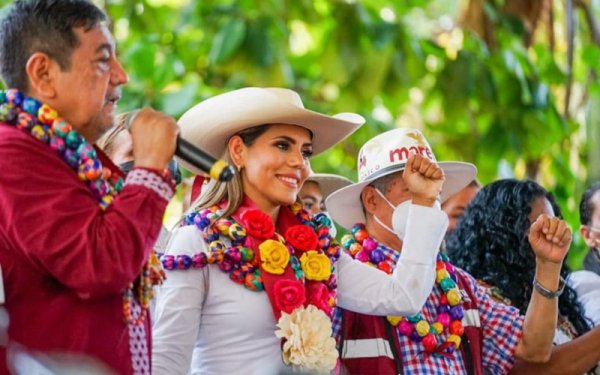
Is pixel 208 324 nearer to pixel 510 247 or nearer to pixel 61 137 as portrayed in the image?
pixel 61 137

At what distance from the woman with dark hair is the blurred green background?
2.35 metres

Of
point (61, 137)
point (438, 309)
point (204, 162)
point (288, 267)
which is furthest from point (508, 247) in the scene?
point (61, 137)

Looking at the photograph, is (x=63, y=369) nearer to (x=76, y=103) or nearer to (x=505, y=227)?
(x=76, y=103)

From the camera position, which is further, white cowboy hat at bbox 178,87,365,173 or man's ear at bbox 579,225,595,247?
man's ear at bbox 579,225,595,247

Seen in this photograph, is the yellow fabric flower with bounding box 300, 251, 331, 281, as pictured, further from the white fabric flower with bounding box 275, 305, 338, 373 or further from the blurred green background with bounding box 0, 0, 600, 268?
the blurred green background with bounding box 0, 0, 600, 268

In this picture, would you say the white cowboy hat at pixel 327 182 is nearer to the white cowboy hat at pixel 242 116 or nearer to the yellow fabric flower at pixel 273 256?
the white cowboy hat at pixel 242 116

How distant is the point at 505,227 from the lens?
445 cm

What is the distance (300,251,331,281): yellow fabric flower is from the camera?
11.1ft

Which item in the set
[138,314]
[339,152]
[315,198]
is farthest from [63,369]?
[339,152]

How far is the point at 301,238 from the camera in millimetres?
3438

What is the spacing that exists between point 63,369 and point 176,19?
678 centimetres

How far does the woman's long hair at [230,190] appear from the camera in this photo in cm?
347

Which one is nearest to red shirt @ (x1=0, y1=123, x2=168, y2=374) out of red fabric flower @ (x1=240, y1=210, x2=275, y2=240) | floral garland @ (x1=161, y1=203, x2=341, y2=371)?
floral garland @ (x1=161, y1=203, x2=341, y2=371)

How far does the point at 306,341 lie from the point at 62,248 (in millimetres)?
948
